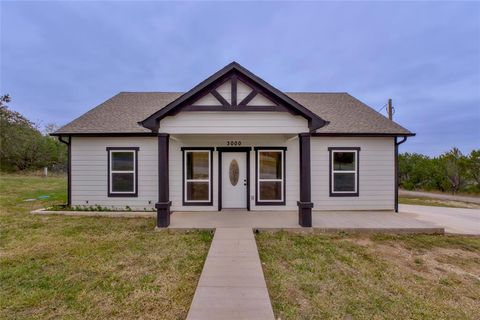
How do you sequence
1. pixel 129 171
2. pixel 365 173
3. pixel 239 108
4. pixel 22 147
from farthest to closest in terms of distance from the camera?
pixel 22 147 < pixel 365 173 < pixel 129 171 < pixel 239 108

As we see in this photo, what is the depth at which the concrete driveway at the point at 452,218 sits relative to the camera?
256 inches

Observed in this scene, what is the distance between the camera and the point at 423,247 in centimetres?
532

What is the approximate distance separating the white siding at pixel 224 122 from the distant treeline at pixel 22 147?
23.6 m

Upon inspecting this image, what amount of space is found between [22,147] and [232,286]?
28.3m

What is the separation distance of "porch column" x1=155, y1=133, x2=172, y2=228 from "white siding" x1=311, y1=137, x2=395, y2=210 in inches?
203

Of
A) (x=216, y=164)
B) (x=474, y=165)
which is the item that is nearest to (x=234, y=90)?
(x=216, y=164)

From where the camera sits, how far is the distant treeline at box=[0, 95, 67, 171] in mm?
21656

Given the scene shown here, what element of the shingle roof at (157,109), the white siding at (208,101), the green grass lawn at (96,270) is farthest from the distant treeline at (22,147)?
the white siding at (208,101)

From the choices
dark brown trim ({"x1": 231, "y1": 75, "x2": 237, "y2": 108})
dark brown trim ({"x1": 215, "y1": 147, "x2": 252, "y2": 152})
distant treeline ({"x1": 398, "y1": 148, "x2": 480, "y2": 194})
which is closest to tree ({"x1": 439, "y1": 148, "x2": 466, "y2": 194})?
distant treeline ({"x1": 398, "y1": 148, "x2": 480, "y2": 194})

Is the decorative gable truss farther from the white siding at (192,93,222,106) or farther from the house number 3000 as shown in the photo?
the house number 3000

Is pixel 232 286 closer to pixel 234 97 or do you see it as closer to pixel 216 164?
pixel 234 97

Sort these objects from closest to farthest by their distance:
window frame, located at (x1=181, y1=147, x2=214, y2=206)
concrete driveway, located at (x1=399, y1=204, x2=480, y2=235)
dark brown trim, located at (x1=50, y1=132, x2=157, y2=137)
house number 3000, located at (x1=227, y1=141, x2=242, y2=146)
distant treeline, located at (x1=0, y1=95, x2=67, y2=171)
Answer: concrete driveway, located at (x1=399, y1=204, x2=480, y2=235) → dark brown trim, located at (x1=50, y1=132, x2=157, y2=137) → window frame, located at (x1=181, y1=147, x2=214, y2=206) → house number 3000, located at (x1=227, y1=141, x2=242, y2=146) → distant treeline, located at (x1=0, y1=95, x2=67, y2=171)

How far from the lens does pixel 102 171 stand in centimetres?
816

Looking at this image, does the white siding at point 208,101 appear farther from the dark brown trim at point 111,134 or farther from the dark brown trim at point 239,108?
the dark brown trim at point 111,134
